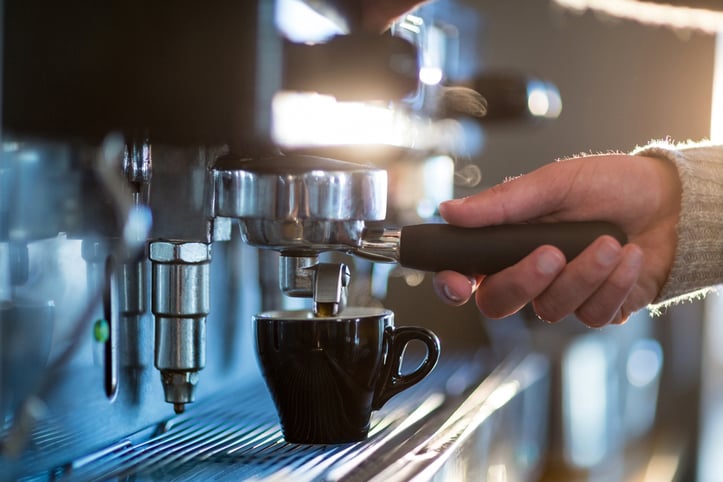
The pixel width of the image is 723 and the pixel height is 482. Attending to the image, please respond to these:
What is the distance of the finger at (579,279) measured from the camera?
1.87 ft

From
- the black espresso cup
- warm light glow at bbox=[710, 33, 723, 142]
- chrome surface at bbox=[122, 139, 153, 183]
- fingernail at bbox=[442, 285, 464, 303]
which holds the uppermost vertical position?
warm light glow at bbox=[710, 33, 723, 142]

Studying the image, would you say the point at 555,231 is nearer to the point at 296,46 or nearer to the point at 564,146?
the point at 296,46

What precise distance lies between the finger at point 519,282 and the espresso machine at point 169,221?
11 millimetres

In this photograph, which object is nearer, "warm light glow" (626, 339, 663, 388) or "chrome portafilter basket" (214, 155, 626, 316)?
"chrome portafilter basket" (214, 155, 626, 316)

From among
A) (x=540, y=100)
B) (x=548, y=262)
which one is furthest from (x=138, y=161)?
(x=540, y=100)

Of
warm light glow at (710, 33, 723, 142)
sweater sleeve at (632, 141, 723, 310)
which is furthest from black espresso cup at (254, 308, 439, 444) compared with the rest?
warm light glow at (710, 33, 723, 142)

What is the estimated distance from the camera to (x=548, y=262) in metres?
0.57

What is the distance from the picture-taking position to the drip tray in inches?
20.7

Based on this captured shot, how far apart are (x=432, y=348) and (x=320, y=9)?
0.76ft

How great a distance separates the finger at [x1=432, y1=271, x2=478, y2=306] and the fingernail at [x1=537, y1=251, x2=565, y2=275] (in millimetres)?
53

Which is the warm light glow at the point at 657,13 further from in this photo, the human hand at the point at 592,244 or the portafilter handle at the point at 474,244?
the portafilter handle at the point at 474,244

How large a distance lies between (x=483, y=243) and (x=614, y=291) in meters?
0.12

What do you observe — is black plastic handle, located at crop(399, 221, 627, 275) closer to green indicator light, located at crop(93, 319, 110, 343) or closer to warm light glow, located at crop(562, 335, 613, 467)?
green indicator light, located at crop(93, 319, 110, 343)

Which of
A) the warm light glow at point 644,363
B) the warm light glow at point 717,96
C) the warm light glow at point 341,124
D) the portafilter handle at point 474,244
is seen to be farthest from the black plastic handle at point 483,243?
the warm light glow at point 717,96
